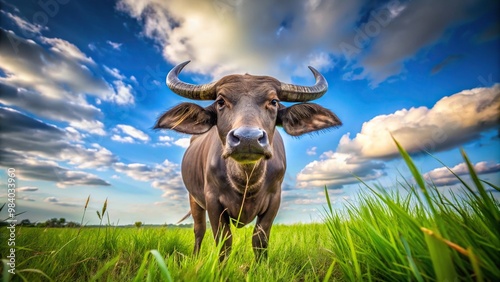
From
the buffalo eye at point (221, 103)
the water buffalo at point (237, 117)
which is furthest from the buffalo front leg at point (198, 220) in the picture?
the buffalo eye at point (221, 103)

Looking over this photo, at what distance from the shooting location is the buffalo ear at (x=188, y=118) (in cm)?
396

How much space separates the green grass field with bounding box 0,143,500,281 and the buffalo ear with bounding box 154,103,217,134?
1.59 meters

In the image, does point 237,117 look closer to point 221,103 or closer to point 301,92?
point 221,103

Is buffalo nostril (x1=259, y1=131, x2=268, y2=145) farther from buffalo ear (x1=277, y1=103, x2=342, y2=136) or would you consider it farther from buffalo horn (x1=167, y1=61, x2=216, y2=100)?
buffalo horn (x1=167, y1=61, x2=216, y2=100)

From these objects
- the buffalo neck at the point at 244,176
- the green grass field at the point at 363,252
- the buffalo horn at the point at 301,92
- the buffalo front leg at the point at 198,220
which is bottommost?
the green grass field at the point at 363,252

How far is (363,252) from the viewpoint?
179cm

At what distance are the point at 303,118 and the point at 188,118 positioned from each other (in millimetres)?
1761

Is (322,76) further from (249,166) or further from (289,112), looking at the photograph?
(249,166)

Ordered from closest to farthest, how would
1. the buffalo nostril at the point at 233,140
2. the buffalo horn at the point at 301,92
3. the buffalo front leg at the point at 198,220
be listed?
the buffalo nostril at the point at 233,140
the buffalo horn at the point at 301,92
the buffalo front leg at the point at 198,220

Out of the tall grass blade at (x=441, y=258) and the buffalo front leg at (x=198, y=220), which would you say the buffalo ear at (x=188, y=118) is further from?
the tall grass blade at (x=441, y=258)

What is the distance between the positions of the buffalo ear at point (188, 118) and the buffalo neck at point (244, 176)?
0.75 metres

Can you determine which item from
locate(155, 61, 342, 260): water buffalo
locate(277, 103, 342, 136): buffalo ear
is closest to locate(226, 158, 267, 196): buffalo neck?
locate(155, 61, 342, 260): water buffalo

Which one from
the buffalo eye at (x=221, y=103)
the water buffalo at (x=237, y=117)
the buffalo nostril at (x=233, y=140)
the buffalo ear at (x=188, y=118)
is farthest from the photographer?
the buffalo ear at (x=188, y=118)

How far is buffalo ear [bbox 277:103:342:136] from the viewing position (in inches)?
159
